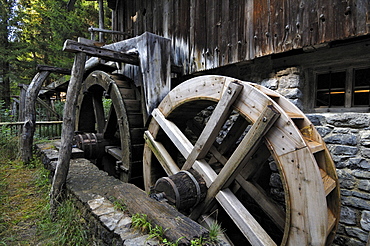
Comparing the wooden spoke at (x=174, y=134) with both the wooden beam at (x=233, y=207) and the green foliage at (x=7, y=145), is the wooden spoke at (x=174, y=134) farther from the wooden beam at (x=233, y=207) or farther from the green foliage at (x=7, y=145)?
the green foliage at (x=7, y=145)

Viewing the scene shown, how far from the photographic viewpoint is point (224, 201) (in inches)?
84.4

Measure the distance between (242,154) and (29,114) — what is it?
16.5ft

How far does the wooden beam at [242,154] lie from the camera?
1.83 meters

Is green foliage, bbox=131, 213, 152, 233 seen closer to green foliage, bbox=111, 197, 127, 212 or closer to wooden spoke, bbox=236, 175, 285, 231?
green foliage, bbox=111, 197, 127, 212

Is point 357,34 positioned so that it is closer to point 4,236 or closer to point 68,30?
point 4,236

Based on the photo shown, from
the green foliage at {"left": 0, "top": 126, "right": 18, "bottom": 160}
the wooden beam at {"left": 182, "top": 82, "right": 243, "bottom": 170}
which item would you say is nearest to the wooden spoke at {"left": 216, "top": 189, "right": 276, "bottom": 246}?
the wooden beam at {"left": 182, "top": 82, "right": 243, "bottom": 170}

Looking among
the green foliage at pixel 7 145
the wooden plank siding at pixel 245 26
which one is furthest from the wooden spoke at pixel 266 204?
the green foliage at pixel 7 145

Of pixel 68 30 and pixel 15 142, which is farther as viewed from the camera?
pixel 68 30

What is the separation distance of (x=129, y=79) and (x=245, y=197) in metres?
2.87

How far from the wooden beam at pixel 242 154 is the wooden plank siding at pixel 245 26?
1170mm

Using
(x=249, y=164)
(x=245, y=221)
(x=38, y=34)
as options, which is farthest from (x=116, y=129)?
(x=38, y=34)

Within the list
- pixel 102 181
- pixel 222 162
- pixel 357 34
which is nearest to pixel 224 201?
pixel 222 162

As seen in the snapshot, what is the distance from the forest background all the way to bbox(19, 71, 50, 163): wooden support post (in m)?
5.56

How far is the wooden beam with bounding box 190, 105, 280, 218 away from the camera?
1.83 meters
